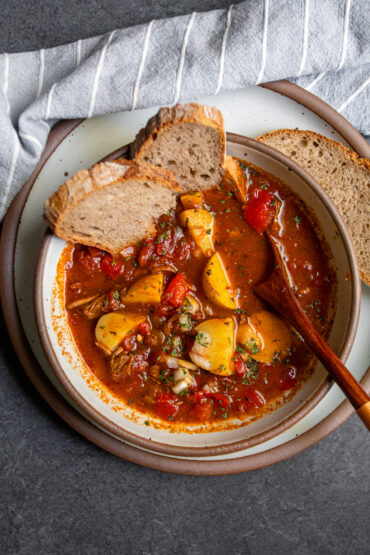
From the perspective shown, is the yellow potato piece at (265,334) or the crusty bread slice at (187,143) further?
the yellow potato piece at (265,334)

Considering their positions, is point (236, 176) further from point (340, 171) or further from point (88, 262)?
point (88, 262)

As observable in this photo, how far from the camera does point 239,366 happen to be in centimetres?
336

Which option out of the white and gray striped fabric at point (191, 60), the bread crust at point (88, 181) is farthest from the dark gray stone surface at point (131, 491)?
the bread crust at point (88, 181)

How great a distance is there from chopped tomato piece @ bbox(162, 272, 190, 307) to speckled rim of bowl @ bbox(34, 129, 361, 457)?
83 centimetres

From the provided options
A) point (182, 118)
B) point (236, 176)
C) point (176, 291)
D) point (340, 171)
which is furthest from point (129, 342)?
point (340, 171)

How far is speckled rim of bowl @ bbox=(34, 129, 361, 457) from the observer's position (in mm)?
3031

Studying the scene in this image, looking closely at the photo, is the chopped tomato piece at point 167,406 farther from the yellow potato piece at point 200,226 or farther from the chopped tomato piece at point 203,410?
the yellow potato piece at point 200,226

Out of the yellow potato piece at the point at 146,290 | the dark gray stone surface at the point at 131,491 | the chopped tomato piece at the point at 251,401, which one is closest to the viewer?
the yellow potato piece at the point at 146,290

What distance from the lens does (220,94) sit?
3.36m

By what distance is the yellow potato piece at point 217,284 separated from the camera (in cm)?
331

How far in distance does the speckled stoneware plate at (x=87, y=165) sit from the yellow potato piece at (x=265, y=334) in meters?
0.61

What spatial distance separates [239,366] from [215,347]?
0.23 meters

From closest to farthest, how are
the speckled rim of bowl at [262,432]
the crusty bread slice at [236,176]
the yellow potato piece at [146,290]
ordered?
the speckled rim of bowl at [262,432] → the crusty bread slice at [236,176] → the yellow potato piece at [146,290]

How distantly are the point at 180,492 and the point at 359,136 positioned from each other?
2983 millimetres
